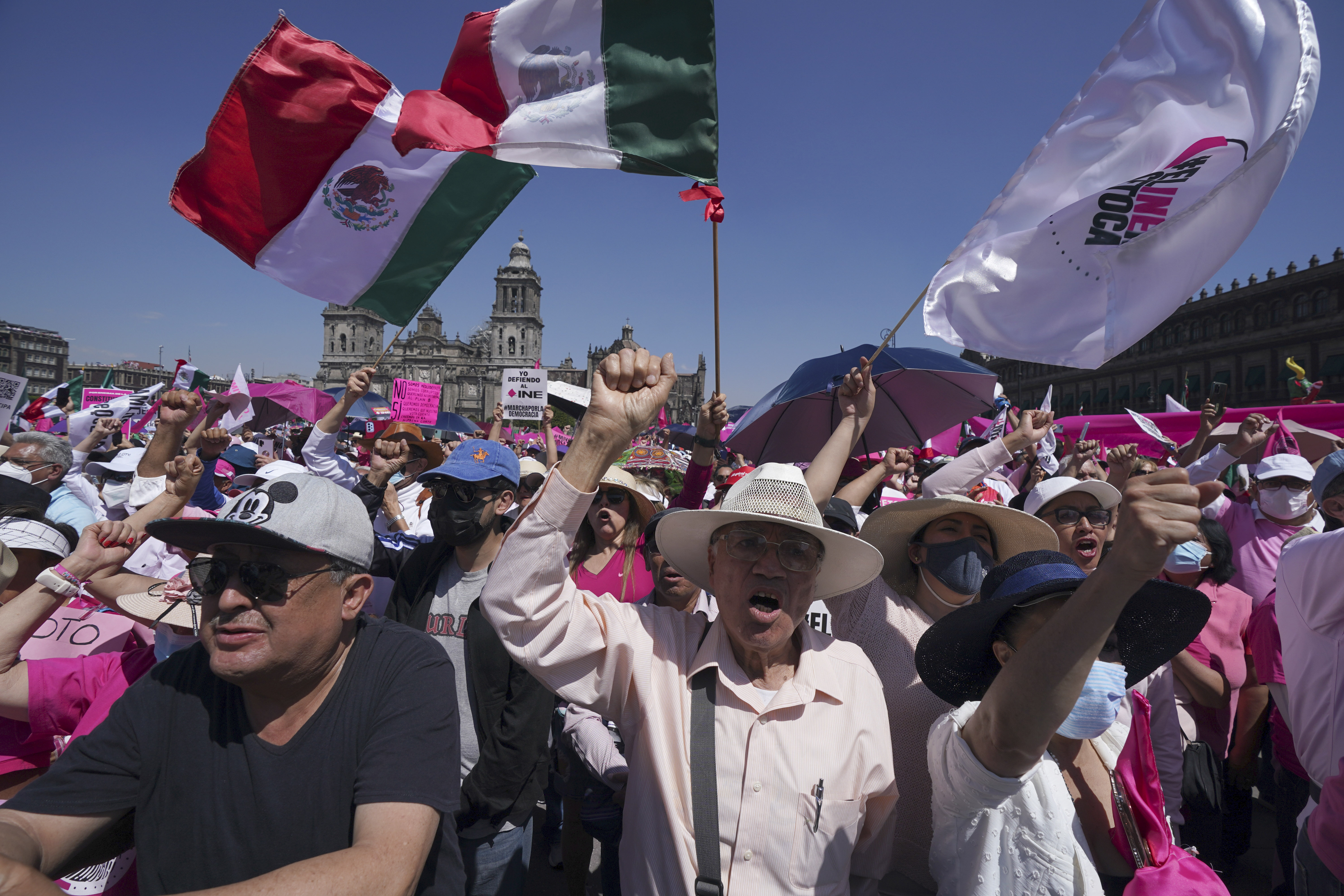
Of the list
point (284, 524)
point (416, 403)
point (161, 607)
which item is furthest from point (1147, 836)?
point (416, 403)

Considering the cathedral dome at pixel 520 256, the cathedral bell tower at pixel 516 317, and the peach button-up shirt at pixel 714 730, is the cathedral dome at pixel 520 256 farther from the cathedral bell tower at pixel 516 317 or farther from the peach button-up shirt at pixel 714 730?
the peach button-up shirt at pixel 714 730

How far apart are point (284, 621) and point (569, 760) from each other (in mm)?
1951

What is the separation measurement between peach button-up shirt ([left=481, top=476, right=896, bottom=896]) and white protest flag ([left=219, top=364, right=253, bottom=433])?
241 inches

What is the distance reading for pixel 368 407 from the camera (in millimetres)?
18500

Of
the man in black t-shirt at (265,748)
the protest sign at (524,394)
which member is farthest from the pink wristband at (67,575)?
the protest sign at (524,394)

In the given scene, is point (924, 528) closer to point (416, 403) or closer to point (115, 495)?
point (115, 495)

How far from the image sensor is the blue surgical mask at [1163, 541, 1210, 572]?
3707 mm

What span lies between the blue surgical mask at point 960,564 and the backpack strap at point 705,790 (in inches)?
49.5

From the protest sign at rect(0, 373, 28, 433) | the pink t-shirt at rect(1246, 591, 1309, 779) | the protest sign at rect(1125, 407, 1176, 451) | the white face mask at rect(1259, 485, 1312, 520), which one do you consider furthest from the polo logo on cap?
the protest sign at rect(1125, 407, 1176, 451)

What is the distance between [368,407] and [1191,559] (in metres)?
18.5

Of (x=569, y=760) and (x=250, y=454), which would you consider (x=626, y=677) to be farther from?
(x=250, y=454)

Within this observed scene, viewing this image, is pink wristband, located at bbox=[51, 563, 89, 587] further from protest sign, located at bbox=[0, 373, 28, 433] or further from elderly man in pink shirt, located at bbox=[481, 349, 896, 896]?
protest sign, located at bbox=[0, 373, 28, 433]

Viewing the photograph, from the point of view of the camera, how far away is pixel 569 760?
3328mm

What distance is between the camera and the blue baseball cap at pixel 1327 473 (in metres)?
3.36
